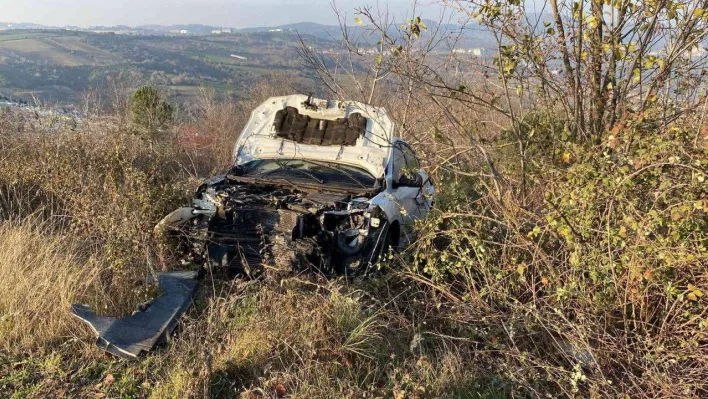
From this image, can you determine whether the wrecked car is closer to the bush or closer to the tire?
the tire

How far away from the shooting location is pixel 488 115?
549 centimetres

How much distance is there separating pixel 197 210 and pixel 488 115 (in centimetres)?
331

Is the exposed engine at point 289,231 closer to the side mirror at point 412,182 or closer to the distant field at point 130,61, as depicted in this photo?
the side mirror at point 412,182

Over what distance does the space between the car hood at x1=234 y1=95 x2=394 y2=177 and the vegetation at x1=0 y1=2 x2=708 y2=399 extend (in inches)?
29.6

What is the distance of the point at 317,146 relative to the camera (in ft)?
20.6

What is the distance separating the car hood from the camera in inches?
236

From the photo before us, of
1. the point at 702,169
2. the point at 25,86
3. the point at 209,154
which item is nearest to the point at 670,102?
the point at 702,169

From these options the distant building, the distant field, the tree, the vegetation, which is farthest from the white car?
the distant field

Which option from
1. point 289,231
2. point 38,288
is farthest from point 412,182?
point 38,288

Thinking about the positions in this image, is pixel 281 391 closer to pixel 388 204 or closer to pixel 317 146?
pixel 388 204

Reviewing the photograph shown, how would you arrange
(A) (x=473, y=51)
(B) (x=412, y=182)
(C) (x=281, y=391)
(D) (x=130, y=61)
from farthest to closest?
1. (D) (x=130, y=61)
2. (A) (x=473, y=51)
3. (B) (x=412, y=182)
4. (C) (x=281, y=391)

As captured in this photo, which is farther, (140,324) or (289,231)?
(289,231)

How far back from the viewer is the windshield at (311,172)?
5.80 meters

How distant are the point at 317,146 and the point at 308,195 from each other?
1.03 metres
